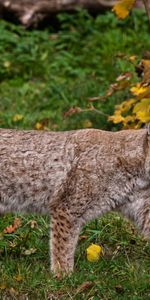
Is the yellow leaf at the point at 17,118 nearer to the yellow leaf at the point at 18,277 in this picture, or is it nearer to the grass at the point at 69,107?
the grass at the point at 69,107

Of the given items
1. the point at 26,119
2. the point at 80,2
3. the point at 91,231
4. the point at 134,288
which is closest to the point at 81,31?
the point at 80,2

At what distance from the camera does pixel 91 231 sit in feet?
20.3

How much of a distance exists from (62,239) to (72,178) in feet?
1.22

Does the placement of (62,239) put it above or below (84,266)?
above

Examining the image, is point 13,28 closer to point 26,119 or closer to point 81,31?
point 81,31

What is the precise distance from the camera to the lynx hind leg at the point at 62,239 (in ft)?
18.3

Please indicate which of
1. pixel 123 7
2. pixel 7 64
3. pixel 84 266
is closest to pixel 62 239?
pixel 84 266

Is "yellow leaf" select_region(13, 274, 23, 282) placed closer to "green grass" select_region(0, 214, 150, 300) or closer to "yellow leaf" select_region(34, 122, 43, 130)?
"green grass" select_region(0, 214, 150, 300)

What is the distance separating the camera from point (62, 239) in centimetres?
559

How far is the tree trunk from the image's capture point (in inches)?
393

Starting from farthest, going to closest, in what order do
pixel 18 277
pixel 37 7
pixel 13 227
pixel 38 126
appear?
pixel 37 7 < pixel 38 126 < pixel 13 227 < pixel 18 277

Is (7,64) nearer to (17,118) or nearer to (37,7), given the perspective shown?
(37,7)

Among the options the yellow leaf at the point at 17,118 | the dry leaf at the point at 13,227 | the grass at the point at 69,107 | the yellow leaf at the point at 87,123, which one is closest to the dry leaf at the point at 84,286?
the grass at the point at 69,107

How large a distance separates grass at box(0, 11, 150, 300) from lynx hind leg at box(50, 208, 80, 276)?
4.0 inches
